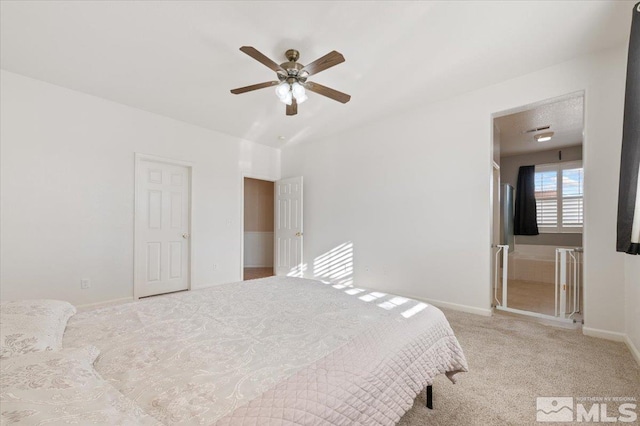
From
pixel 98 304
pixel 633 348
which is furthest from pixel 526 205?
pixel 98 304

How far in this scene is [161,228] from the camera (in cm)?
408

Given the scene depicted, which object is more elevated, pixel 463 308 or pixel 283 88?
pixel 283 88

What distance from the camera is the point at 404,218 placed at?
3883mm

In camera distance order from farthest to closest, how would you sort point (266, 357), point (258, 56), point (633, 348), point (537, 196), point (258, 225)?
point (258, 225) < point (537, 196) < point (633, 348) < point (258, 56) < point (266, 357)

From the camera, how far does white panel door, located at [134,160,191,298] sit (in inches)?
151

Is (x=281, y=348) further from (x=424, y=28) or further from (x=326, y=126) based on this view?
(x=326, y=126)

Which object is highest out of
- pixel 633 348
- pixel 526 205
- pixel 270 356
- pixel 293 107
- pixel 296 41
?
pixel 296 41

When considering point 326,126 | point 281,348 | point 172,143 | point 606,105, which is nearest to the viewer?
point 281,348

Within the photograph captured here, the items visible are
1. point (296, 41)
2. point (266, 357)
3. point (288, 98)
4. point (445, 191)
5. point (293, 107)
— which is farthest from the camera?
point (445, 191)

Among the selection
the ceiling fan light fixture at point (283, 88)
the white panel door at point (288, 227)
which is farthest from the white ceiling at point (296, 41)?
the white panel door at point (288, 227)

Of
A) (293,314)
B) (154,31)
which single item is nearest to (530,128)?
(293,314)

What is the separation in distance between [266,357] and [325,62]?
81.3 inches

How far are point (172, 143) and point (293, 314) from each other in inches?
145

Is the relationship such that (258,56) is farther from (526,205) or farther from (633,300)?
(526,205)
